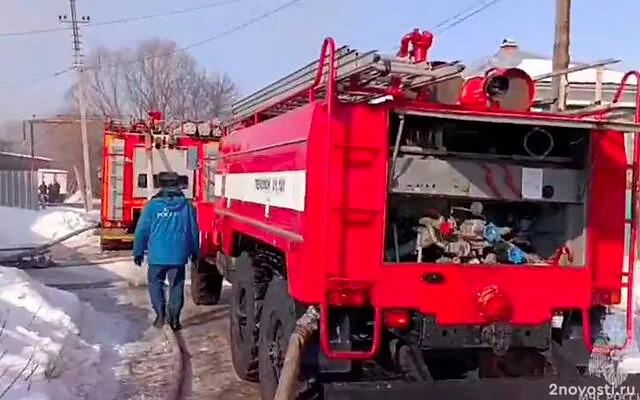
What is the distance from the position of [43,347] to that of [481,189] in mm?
4424

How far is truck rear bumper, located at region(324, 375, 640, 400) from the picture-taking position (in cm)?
489

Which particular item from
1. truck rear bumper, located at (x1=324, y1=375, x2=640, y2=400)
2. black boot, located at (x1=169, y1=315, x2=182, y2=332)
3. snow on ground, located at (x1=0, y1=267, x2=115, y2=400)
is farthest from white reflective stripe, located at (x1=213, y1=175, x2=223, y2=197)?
truck rear bumper, located at (x1=324, y1=375, x2=640, y2=400)

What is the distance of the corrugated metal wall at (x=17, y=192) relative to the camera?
43062 mm

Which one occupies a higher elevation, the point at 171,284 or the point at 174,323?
the point at 171,284

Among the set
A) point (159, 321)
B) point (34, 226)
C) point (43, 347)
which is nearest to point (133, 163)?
point (159, 321)

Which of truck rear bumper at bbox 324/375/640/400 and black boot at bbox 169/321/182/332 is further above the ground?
truck rear bumper at bbox 324/375/640/400

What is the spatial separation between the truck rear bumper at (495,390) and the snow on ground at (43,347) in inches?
106

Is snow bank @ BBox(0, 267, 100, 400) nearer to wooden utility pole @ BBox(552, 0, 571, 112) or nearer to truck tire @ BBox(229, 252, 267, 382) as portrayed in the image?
truck tire @ BBox(229, 252, 267, 382)

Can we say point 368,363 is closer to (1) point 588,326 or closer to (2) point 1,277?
(1) point 588,326

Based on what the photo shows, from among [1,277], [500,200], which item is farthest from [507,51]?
[1,277]

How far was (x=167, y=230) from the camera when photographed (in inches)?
395

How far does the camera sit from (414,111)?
5.14 m

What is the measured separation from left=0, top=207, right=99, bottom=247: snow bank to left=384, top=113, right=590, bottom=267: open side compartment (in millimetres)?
17882

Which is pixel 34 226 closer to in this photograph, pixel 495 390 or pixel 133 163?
pixel 133 163
